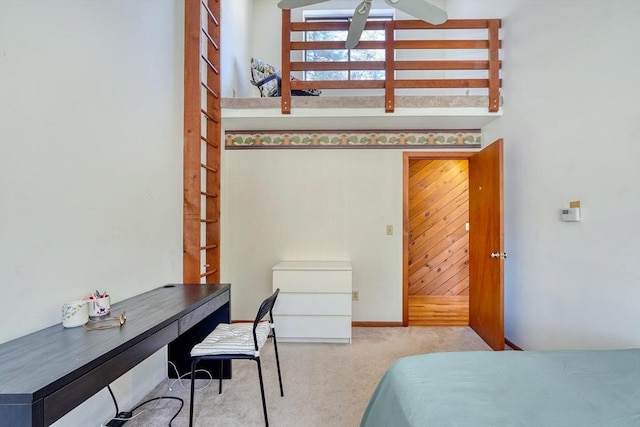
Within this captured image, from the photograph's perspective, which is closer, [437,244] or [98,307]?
[98,307]

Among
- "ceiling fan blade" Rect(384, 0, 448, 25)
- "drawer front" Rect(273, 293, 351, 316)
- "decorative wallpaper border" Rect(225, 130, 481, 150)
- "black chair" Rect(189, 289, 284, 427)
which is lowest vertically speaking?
"drawer front" Rect(273, 293, 351, 316)

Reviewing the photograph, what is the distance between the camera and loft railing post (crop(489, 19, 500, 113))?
2.87 meters

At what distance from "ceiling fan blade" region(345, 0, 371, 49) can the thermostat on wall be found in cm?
188

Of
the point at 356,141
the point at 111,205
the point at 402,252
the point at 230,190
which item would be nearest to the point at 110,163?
the point at 111,205

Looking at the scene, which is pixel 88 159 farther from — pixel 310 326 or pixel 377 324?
pixel 377 324

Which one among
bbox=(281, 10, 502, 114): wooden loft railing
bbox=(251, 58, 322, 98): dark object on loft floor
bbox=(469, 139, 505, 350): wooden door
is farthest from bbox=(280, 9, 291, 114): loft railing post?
bbox=(469, 139, 505, 350): wooden door

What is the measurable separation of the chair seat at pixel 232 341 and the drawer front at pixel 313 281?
891 mm

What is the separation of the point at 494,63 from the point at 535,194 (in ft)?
4.22

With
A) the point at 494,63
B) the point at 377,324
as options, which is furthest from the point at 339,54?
the point at 377,324

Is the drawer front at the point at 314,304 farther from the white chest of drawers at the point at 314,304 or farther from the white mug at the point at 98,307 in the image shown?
the white mug at the point at 98,307

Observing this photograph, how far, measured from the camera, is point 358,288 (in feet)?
11.4

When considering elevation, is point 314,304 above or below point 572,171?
below

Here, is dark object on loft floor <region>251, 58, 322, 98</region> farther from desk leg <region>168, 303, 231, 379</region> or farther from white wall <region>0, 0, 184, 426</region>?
desk leg <region>168, 303, 231, 379</region>

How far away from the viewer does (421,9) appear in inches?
81.0
